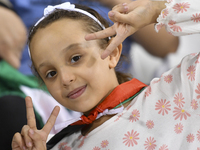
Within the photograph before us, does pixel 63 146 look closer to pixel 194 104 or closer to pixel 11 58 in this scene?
pixel 194 104

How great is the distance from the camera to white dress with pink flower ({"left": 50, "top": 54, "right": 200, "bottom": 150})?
91cm

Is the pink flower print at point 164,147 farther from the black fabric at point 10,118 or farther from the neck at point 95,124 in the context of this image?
the black fabric at point 10,118

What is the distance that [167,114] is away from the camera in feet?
3.11

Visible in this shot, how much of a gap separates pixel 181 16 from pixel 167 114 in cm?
33

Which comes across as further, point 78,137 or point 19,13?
point 19,13

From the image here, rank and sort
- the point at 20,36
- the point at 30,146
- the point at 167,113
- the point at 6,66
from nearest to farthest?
the point at 30,146 < the point at 167,113 < the point at 6,66 < the point at 20,36

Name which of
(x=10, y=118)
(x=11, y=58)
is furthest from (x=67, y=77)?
(x=11, y=58)

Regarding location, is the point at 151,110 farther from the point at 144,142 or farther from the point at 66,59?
the point at 66,59

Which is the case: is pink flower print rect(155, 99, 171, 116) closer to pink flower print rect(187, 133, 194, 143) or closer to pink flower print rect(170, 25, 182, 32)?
pink flower print rect(187, 133, 194, 143)

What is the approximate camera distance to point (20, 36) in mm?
1987

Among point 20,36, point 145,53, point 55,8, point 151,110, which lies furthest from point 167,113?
point 20,36

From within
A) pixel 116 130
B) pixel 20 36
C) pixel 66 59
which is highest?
pixel 66 59

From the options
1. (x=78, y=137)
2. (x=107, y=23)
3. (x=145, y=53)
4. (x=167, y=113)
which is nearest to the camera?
(x=167, y=113)

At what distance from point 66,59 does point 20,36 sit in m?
1.15
